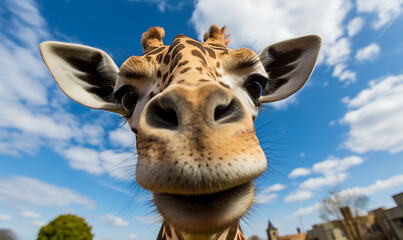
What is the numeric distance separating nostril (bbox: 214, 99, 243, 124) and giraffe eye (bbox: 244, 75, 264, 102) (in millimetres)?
1409

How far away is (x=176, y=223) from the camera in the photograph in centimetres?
133

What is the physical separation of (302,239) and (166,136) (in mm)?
68185

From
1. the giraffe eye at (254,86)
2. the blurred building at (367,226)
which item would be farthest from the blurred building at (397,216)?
the giraffe eye at (254,86)

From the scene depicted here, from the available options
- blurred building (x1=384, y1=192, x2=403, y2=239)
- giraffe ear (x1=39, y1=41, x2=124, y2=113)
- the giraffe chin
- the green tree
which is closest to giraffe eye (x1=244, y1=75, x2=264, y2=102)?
the giraffe chin

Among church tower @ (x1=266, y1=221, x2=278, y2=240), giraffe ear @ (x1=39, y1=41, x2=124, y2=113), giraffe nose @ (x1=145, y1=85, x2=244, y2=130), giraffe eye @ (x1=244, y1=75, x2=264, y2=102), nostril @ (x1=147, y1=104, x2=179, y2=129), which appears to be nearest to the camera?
giraffe nose @ (x1=145, y1=85, x2=244, y2=130)

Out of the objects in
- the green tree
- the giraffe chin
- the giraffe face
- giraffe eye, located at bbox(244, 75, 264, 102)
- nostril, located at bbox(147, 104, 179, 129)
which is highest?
the green tree

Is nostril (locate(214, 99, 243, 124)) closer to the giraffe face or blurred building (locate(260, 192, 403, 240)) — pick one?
the giraffe face

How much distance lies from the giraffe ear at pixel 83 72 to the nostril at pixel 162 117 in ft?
7.43

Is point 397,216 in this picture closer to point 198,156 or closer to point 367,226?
point 367,226

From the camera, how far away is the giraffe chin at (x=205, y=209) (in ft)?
4.28

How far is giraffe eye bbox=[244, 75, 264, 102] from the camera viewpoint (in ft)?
9.60

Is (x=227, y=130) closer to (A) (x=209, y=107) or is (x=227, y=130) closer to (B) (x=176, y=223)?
(A) (x=209, y=107)

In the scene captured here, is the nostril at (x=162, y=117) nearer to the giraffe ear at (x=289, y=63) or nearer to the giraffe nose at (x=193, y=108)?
the giraffe nose at (x=193, y=108)

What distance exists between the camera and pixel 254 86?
9.87 feet
